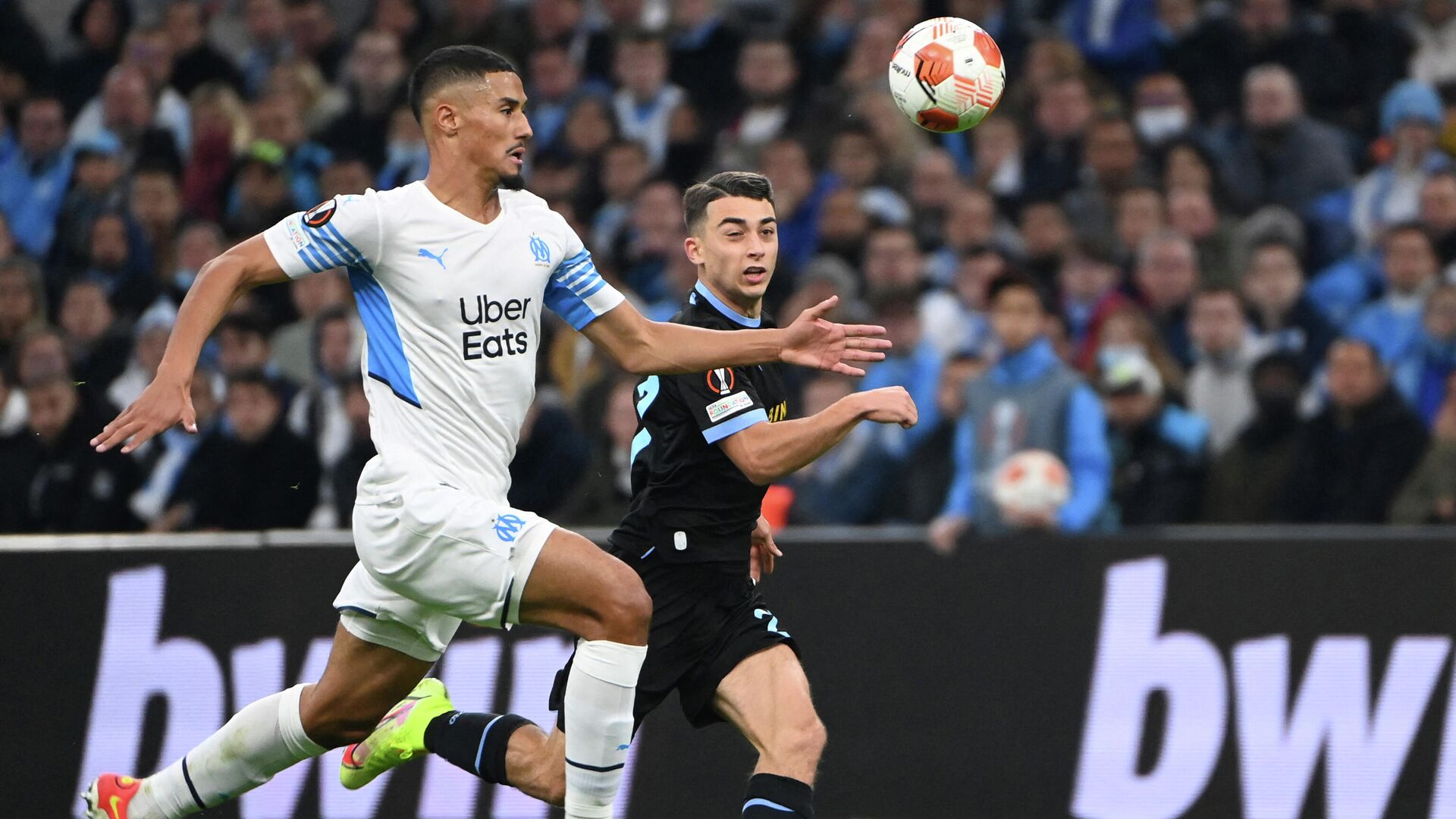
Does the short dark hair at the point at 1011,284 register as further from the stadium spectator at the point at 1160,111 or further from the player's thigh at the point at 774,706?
the player's thigh at the point at 774,706

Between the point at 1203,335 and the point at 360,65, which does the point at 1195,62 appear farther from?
the point at 360,65

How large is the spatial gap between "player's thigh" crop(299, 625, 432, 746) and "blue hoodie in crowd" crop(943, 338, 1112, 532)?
12.3 ft

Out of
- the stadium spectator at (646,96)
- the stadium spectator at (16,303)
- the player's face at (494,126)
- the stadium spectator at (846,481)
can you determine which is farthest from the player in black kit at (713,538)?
the stadium spectator at (646,96)

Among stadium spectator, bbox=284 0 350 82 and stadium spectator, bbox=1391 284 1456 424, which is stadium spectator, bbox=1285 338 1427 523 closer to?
stadium spectator, bbox=1391 284 1456 424

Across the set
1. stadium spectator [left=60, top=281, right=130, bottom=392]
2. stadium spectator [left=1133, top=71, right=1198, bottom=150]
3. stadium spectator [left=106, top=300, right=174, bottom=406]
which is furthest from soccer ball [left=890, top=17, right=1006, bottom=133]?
stadium spectator [left=60, top=281, right=130, bottom=392]

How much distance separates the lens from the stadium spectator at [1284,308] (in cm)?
1094

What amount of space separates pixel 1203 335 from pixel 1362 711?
2.38 m

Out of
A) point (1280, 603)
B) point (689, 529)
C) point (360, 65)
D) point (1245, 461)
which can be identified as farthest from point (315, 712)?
point (360, 65)

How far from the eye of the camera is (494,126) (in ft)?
20.8

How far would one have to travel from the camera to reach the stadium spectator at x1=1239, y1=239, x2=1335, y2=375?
10.9 m

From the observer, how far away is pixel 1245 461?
393 inches

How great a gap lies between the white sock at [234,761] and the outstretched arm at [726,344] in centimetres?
155

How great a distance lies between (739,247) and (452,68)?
1202mm

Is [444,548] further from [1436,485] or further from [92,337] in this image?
[92,337]
